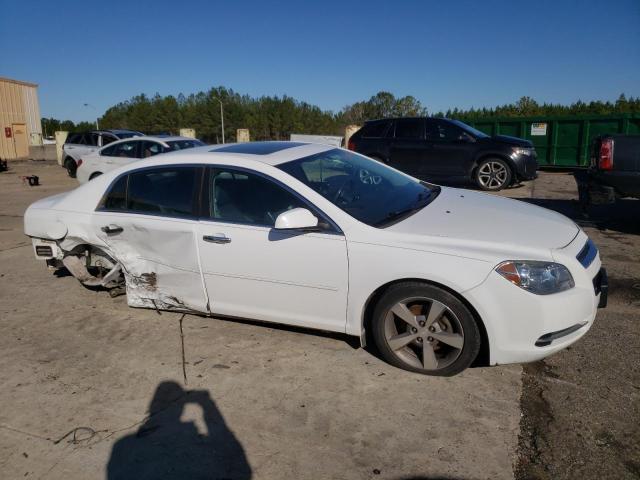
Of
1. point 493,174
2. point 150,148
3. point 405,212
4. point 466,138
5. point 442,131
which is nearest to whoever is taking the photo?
point 405,212

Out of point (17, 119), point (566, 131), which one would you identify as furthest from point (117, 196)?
point (17, 119)

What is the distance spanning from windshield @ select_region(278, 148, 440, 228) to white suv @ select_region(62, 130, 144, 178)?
14.5 m

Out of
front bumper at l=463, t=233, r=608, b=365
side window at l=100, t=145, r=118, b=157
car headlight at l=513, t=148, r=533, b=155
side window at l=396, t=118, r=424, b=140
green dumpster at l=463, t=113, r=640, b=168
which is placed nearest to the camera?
front bumper at l=463, t=233, r=608, b=365

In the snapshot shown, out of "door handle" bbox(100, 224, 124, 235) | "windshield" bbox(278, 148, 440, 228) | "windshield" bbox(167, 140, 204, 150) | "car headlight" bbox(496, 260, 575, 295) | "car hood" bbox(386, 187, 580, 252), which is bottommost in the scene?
"car headlight" bbox(496, 260, 575, 295)

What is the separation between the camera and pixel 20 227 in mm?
8695

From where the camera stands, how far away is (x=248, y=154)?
397 centimetres

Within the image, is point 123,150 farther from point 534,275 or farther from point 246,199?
point 534,275

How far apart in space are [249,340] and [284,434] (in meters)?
1.22

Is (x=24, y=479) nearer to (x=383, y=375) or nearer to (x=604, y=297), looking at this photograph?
(x=383, y=375)

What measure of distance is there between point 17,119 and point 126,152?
101 feet

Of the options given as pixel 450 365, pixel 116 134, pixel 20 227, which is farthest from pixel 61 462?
pixel 116 134

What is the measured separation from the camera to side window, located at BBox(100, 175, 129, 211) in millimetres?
4328

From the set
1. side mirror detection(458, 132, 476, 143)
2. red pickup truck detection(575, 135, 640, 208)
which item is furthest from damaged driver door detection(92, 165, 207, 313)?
side mirror detection(458, 132, 476, 143)

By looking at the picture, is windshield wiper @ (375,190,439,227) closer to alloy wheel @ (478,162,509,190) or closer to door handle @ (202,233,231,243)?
door handle @ (202,233,231,243)
